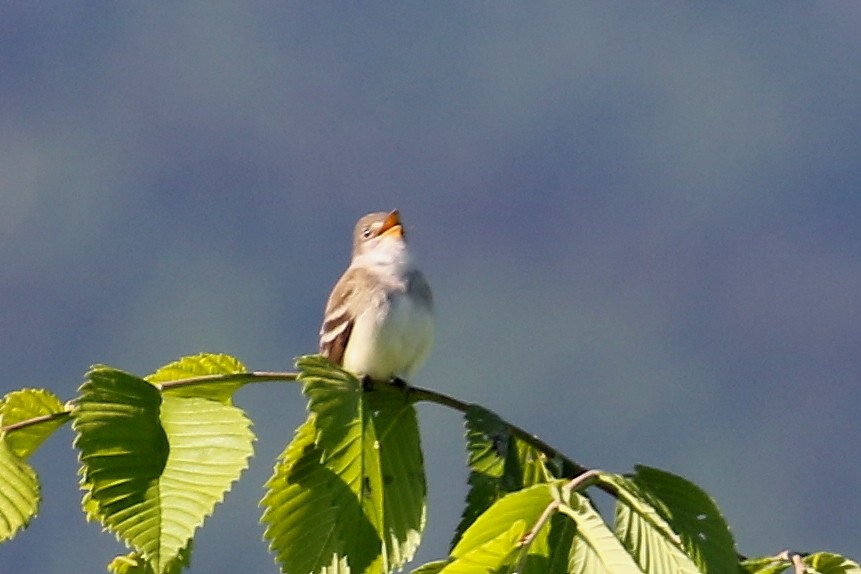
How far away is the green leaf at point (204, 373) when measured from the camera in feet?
7.04

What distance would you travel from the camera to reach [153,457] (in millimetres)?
1979

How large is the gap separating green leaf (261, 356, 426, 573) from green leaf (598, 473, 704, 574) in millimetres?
337

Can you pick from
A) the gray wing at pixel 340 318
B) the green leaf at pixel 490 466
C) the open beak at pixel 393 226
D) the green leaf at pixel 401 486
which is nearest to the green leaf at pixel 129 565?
the green leaf at pixel 401 486

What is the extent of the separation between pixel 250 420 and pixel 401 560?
321 mm

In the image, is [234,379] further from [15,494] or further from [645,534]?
[645,534]

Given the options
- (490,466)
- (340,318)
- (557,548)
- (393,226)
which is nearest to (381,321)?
(340,318)

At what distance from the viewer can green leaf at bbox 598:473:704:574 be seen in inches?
70.9

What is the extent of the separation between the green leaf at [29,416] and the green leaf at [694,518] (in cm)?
90

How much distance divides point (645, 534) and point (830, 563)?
0.40 meters

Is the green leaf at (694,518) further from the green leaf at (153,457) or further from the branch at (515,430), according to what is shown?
the green leaf at (153,457)

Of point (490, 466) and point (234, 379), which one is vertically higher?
point (234, 379)

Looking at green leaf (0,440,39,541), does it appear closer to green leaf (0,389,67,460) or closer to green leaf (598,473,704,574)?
green leaf (0,389,67,460)

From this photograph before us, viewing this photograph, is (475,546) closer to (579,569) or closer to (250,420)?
(579,569)

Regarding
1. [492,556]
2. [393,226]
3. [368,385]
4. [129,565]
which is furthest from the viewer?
[393,226]
